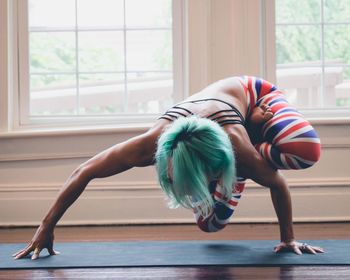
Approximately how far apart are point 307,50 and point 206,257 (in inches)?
70.3

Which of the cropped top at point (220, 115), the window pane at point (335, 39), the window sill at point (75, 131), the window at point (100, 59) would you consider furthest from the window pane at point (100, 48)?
the cropped top at point (220, 115)

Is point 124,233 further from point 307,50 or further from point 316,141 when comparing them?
point 307,50

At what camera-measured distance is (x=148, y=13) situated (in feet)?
13.3

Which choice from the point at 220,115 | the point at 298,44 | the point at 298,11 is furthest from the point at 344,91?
the point at 220,115

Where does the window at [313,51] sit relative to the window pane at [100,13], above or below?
below

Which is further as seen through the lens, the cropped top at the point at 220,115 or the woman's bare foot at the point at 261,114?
the woman's bare foot at the point at 261,114

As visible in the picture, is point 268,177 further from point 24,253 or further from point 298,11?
point 298,11

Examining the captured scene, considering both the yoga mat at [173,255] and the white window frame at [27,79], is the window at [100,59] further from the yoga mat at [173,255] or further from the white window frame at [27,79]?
the yoga mat at [173,255]

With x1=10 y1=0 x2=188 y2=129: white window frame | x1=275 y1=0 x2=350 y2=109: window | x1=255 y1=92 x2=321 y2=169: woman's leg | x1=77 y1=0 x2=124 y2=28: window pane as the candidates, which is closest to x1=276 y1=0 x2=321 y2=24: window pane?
x1=275 y1=0 x2=350 y2=109: window

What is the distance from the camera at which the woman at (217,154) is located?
2438 mm

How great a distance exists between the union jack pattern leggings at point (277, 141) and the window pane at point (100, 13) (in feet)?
4.25

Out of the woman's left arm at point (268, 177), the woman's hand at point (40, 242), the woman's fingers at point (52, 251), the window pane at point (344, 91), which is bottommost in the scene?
the woman's fingers at point (52, 251)

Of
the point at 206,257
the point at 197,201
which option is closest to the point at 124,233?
the point at 206,257

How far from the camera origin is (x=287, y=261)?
8.51ft
